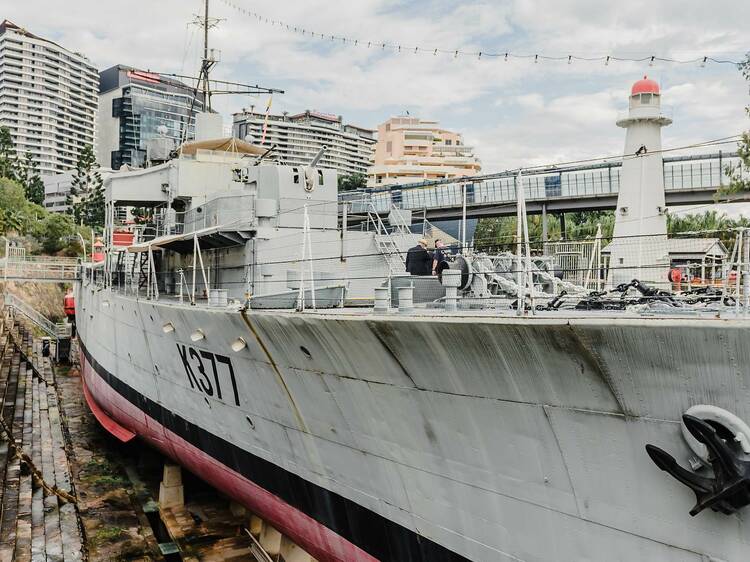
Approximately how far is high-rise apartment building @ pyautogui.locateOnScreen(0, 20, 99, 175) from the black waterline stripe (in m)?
111

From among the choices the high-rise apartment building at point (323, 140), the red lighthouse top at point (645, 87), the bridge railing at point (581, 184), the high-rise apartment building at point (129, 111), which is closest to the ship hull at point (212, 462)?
the bridge railing at point (581, 184)

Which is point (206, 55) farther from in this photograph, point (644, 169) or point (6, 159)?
point (6, 159)

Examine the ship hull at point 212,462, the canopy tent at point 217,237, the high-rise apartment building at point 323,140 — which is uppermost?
the high-rise apartment building at point 323,140

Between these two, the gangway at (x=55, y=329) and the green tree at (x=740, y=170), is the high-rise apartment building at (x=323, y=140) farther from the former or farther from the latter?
the green tree at (x=740, y=170)

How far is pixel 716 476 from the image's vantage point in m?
4.02

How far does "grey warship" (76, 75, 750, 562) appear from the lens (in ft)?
13.9

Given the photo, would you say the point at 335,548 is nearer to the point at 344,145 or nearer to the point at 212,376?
the point at 212,376

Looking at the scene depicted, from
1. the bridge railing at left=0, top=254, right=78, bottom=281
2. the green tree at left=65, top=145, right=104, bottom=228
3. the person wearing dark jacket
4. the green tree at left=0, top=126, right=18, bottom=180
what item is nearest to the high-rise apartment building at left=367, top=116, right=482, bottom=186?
the green tree at left=65, top=145, right=104, bottom=228

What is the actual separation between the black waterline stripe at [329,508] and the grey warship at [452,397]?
1.2 inches

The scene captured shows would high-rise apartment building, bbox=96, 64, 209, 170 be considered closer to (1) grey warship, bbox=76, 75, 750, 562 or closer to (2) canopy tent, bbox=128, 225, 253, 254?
(2) canopy tent, bbox=128, 225, 253, 254

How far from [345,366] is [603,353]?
2876mm

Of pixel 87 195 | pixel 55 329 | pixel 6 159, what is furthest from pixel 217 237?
pixel 87 195

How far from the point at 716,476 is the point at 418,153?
95822 mm

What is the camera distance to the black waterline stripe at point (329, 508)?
21.0ft
